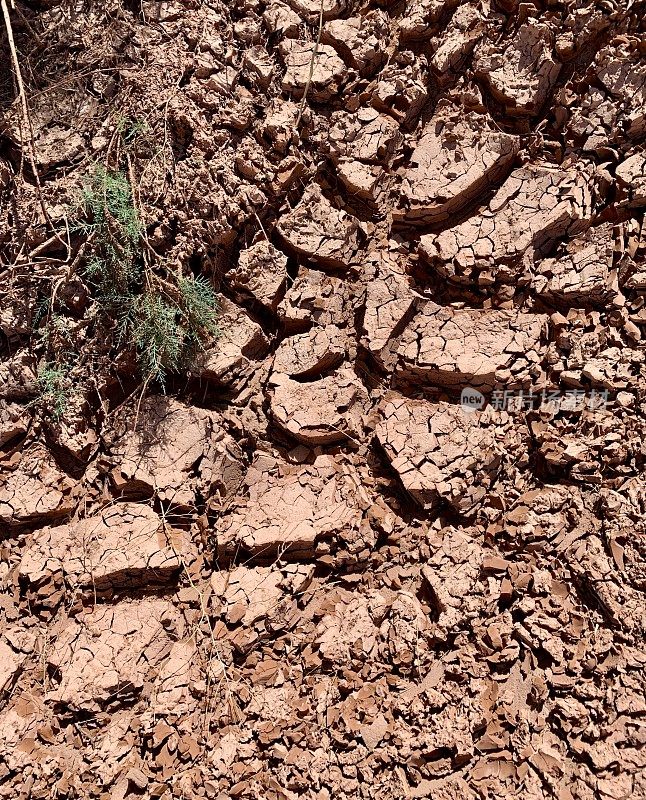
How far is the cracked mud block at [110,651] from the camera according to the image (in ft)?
6.56

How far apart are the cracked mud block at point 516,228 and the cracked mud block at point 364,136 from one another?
417 mm

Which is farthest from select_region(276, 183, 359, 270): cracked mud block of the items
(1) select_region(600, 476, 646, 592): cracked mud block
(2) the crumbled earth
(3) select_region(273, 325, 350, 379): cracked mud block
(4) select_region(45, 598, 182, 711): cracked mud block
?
(4) select_region(45, 598, 182, 711): cracked mud block

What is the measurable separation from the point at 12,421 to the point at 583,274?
2.18 meters

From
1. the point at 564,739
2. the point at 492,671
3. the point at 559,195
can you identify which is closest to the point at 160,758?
the point at 492,671

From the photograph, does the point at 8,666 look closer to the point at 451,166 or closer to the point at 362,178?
the point at 362,178

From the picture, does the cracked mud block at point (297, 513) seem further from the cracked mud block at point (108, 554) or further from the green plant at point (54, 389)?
the green plant at point (54, 389)

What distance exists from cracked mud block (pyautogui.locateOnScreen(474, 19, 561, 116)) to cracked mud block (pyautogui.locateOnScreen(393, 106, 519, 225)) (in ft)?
0.39

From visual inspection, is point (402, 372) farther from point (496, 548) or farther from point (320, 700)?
point (320, 700)

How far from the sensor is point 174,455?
7.21ft

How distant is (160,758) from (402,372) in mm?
1537

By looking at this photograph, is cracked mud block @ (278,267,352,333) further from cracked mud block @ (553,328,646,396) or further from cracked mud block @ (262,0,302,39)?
cracked mud block @ (262,0,302,39)

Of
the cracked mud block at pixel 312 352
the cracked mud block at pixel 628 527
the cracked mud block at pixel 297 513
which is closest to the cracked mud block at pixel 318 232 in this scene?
the cracked mud block at pixel 312 352

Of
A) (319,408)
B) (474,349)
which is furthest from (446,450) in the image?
(319,408)

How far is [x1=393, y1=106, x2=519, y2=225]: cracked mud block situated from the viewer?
7.20ft
